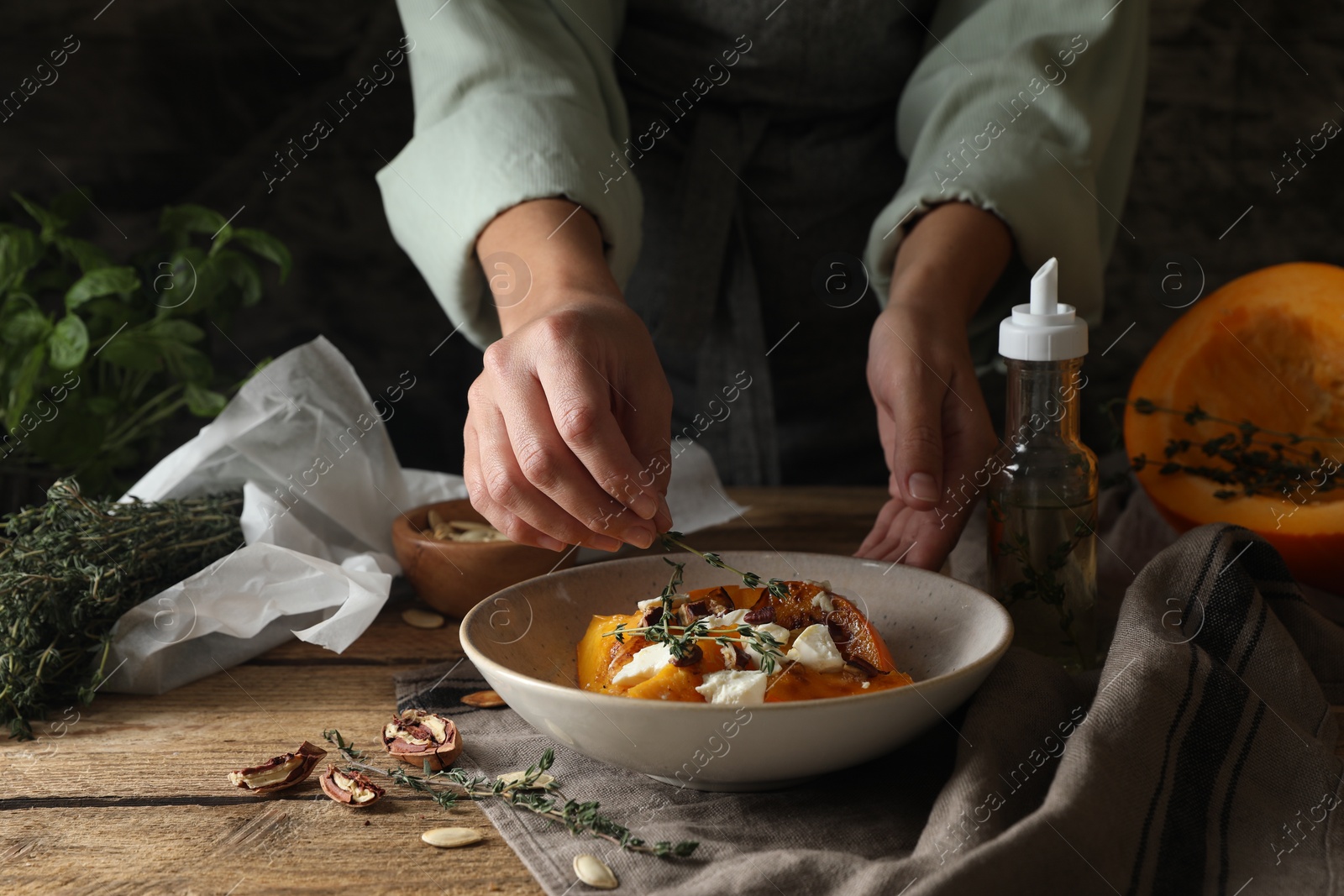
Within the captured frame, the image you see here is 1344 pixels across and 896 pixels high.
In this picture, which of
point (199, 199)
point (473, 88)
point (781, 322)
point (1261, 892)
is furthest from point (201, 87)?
point (1261, 892)

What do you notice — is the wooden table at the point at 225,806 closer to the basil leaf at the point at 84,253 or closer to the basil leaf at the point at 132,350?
A: the basil leaf at the point at 132,350

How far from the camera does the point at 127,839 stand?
26.6 inches

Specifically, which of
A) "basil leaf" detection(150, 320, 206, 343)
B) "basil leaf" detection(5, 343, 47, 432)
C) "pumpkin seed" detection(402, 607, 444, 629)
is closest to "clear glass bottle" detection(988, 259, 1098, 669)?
"pumpkin seed" detection(402, 607, 444, 629)

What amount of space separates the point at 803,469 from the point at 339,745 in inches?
42.3

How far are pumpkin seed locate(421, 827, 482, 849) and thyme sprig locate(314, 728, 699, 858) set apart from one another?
0.04 m

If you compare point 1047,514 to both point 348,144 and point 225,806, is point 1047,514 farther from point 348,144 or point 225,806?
point 348,144

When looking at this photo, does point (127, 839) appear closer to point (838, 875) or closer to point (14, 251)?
point (838, 875)

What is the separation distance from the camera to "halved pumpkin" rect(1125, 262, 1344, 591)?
1.13 metres

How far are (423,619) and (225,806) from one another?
35 centimetres

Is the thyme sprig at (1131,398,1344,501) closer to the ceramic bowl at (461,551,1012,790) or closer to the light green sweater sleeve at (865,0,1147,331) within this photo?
the light green sweater sleeve at (865,0,1147,331)

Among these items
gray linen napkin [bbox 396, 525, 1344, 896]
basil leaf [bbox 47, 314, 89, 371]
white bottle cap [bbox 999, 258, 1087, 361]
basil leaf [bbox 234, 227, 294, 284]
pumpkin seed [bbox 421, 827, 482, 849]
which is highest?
basil leaf [bbox 234, 227, 294, 284]

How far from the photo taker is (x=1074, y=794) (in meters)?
0.59

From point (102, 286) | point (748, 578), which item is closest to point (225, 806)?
point (748, 578)

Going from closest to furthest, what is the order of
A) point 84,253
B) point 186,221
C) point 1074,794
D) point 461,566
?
point 1074,794 → point 461,566 → point 84,253 → point 186,221
